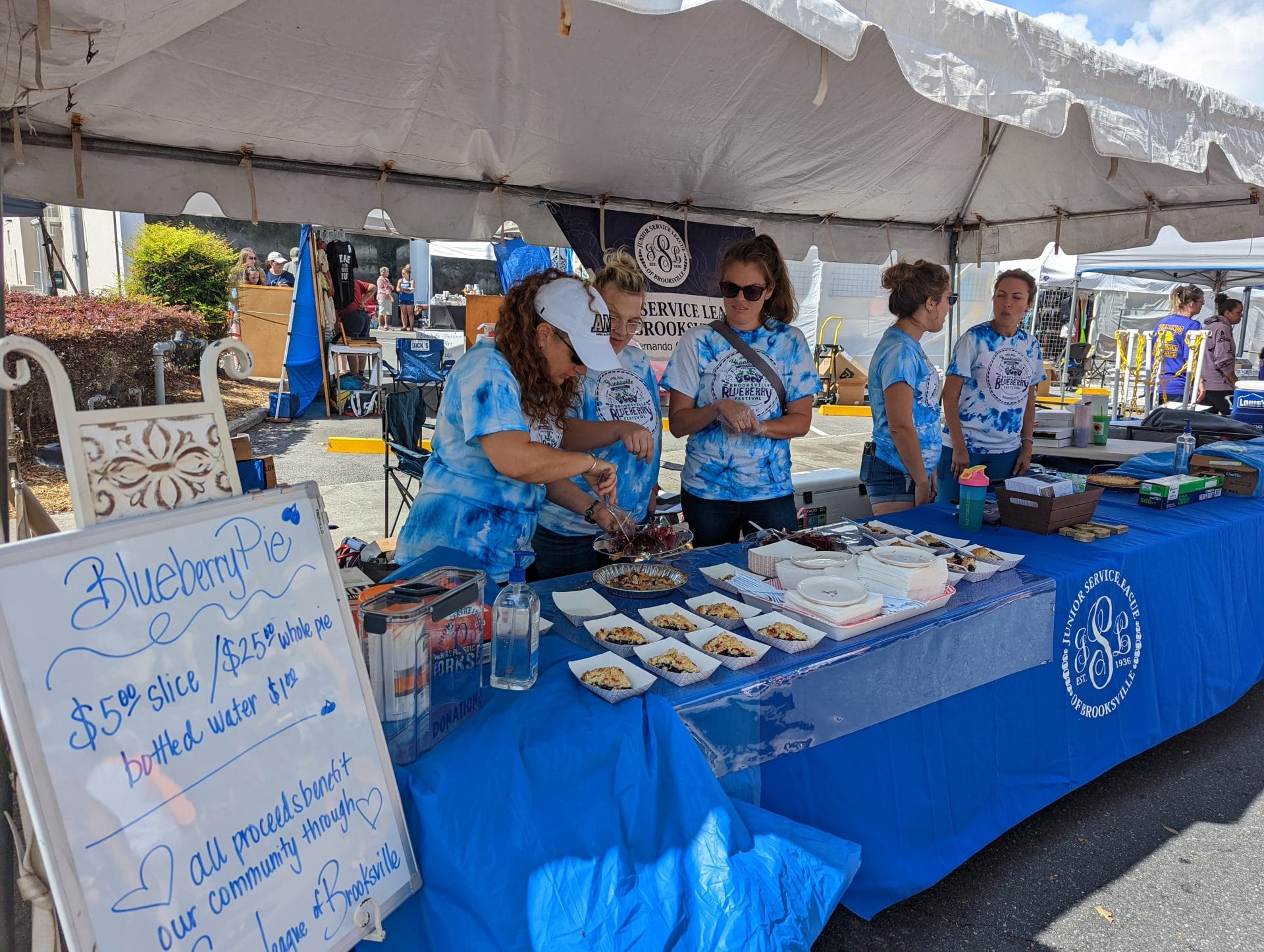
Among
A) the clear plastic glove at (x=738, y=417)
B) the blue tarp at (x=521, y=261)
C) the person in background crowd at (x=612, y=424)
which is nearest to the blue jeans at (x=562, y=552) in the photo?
the person in background crowd at (x=612, y=424)

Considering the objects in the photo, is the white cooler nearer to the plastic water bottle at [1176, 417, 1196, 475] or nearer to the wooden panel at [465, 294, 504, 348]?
the plastic water bottle at [1176, 417, 1196, 475]

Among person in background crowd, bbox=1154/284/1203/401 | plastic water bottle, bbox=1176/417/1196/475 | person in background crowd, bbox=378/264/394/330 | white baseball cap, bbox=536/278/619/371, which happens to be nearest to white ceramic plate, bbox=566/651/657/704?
white baseball cap, bbox=536/278/619/371

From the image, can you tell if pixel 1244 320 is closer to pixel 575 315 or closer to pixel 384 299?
pixel 384 299

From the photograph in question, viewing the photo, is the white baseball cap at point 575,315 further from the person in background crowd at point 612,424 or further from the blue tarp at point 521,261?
the blue tarp at point 521,261

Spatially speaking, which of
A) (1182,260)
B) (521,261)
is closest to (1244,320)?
(1182,260)

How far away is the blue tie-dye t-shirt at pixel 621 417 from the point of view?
278 cm

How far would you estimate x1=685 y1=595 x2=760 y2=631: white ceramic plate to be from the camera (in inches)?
75.8

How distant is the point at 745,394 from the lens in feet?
9.15

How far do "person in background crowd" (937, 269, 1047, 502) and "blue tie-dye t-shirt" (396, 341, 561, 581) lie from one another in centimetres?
244

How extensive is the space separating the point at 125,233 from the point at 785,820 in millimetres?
15246

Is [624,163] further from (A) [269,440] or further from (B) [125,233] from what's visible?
(B) [125,233]

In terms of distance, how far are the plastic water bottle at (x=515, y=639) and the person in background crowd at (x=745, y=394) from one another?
1322mm

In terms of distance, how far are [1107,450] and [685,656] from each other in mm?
3807

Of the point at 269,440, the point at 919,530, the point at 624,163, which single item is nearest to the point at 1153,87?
the point at 919,530
